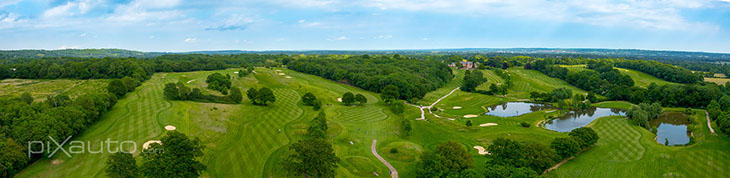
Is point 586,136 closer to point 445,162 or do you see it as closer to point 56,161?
point 445,162

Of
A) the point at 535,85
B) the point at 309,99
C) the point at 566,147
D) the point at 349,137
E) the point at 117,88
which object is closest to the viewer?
the point at 566,147

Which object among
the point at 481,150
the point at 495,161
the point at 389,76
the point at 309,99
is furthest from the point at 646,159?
the point at 389,76

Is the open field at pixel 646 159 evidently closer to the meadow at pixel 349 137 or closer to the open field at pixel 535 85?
the meadow at pixel 349 137

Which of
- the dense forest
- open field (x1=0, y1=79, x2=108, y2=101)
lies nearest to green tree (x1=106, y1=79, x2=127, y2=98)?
open field (x1=0, y1=79, x2=108, y2=101)

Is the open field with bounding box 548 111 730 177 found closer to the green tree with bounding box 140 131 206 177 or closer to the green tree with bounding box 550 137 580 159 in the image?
the green tree with bounding box 550 137 580 159

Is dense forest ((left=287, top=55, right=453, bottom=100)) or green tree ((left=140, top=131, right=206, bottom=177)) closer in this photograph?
green tree ((left=140, top=131, right=206, bottom=177))
